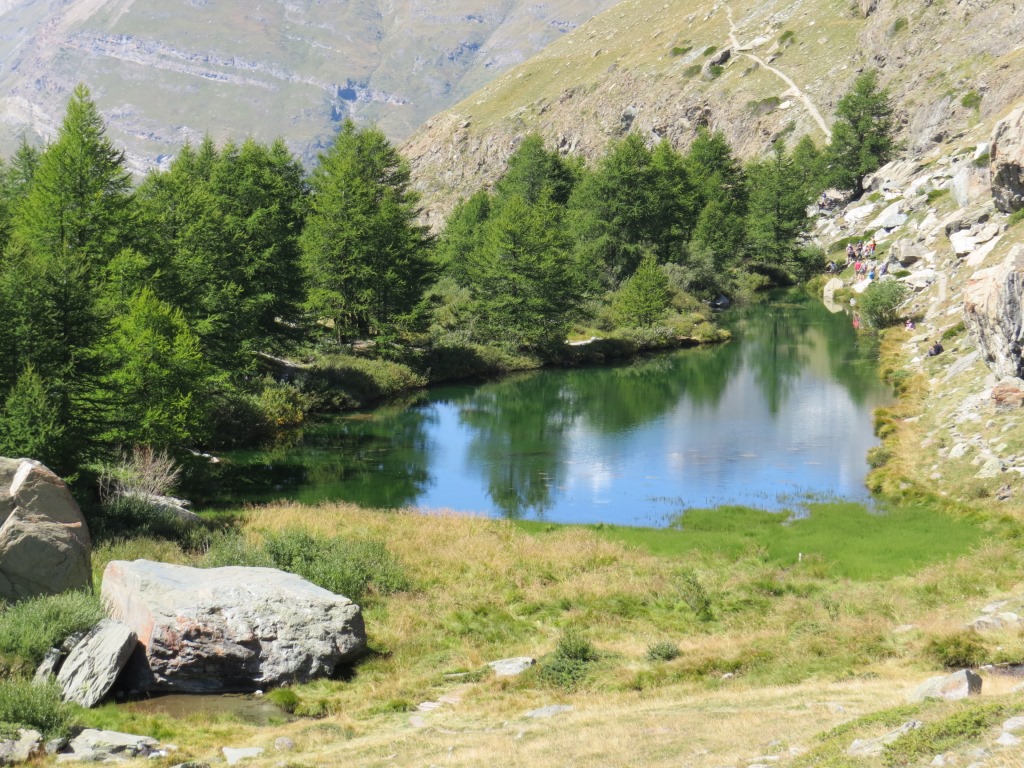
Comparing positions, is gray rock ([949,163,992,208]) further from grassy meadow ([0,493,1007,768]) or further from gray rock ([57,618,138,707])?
gray rock ([57,618,138,707])

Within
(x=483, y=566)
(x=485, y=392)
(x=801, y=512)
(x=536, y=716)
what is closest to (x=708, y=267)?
(x=485, y=392)

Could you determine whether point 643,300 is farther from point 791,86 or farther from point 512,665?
point 791,86

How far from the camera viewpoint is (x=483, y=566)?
28.0 metres

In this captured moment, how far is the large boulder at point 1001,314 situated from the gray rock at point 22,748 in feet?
113

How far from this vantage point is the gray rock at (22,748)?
1417 cm

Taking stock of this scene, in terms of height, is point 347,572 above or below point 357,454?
below

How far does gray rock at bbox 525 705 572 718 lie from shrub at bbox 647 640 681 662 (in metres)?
3.33

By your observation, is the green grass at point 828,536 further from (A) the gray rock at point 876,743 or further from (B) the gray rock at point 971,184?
(B) the gray rock at point 971,184

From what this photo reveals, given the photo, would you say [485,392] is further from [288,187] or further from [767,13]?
[767,13]

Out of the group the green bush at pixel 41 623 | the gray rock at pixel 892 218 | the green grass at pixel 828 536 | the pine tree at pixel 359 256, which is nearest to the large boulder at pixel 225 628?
the green bush at pixel 41 623

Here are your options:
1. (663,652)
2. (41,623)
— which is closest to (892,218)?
(663,652)

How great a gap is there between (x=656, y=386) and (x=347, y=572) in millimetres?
40483

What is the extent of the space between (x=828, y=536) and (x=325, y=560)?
1597 centimetres

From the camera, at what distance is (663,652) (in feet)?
64.6
